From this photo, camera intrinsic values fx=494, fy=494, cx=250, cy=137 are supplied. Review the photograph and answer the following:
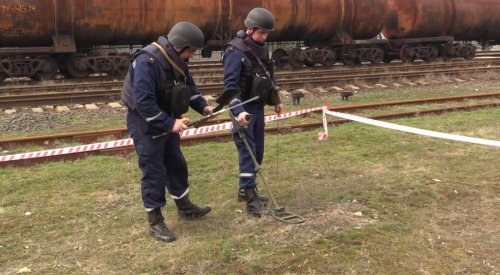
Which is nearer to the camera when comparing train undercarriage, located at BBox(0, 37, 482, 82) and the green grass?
the green grass

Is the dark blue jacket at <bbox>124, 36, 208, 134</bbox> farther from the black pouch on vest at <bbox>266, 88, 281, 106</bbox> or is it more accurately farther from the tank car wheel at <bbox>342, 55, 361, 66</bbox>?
the tank car wheel at <bbox>342, 55, 361, 66</bbox>

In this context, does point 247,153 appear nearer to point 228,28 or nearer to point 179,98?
point 179,98

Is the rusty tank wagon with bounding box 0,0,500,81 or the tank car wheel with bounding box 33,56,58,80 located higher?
the rusty tank wagon with bounding box 0,0,500,81

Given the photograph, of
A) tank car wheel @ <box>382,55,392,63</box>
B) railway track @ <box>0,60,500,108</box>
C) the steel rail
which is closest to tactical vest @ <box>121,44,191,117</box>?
the steel rail

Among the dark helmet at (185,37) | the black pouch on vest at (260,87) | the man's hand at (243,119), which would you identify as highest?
the dark helmet at (185,37)

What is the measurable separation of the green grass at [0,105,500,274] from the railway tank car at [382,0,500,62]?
1400cm

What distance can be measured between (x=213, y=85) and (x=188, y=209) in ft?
27.2

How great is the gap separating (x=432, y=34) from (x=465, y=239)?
18.4 meters

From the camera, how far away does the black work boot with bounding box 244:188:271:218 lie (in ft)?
15.7

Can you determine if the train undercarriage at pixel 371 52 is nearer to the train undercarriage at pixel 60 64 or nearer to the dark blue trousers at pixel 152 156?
the train undercarriage at pixel 60 64

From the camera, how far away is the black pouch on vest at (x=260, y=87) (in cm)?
473

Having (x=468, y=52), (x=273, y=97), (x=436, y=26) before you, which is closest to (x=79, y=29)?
(x=273, y=97)

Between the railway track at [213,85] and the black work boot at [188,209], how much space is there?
741 centimetres

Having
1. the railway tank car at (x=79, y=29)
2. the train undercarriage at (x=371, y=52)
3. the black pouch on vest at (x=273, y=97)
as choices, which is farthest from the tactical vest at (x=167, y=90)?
the train undercarriage at (x=371, y=52)
